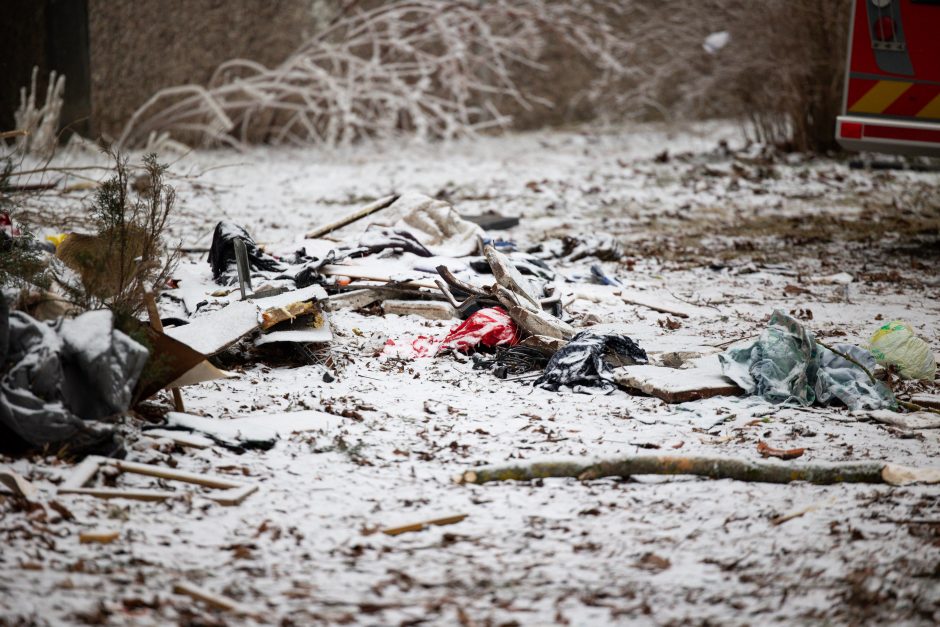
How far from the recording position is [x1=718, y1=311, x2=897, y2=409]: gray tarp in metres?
3.88

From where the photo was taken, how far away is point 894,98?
6.43m

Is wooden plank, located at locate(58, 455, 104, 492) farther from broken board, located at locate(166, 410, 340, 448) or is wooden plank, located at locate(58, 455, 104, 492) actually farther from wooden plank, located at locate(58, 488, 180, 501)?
broken board, located at locate(166, 410, 340, 448)

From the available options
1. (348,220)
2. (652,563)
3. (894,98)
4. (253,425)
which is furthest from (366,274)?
(894,98)

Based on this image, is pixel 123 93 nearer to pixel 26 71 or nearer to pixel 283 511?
pixel 26 71

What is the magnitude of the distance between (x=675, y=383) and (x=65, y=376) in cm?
239

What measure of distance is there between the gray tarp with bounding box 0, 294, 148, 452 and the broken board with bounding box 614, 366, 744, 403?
6.68ft

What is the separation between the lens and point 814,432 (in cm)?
357

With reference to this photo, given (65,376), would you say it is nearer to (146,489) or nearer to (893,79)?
(146,489)

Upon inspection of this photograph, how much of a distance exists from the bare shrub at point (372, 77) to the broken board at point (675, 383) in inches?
253

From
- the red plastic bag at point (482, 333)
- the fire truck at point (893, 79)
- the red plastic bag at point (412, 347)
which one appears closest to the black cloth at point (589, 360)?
the red plastic bag at point (482, 333)

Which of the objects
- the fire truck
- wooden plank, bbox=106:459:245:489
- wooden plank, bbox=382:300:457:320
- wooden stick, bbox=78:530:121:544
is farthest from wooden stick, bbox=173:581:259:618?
the fire truck

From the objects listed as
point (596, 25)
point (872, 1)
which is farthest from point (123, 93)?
point (872, 1)

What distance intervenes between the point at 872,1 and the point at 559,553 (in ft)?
17.4

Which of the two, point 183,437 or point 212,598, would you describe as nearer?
point 212,598
